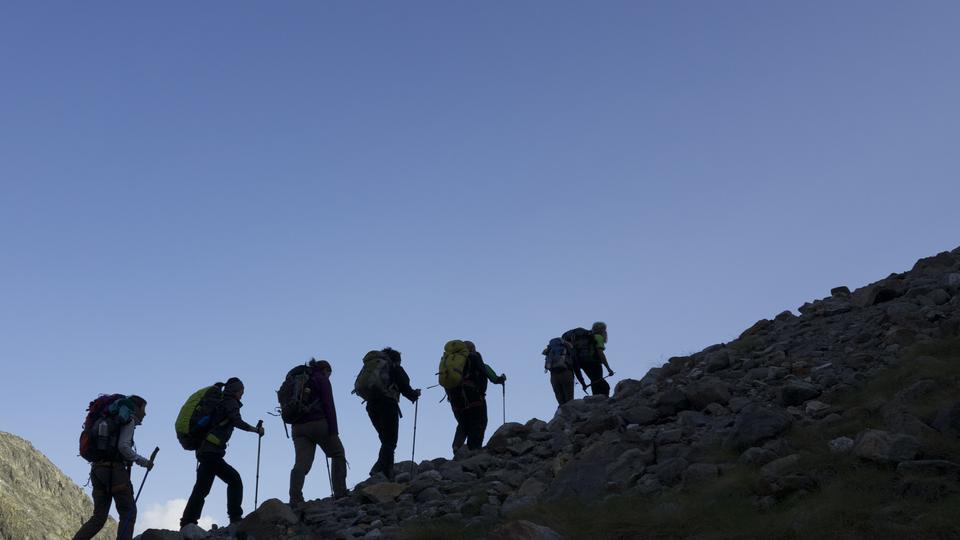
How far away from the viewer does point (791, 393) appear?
12.6 meters

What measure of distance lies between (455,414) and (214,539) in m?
5.76

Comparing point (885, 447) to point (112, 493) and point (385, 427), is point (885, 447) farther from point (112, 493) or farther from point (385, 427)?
point (112, 493)

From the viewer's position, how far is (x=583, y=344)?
68.0 ft

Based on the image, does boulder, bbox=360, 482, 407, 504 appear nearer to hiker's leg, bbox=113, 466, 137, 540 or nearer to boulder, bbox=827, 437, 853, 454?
hiker's leg, bbox=113, 466, 137, 540

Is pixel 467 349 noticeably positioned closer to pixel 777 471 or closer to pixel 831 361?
pixel 831 361

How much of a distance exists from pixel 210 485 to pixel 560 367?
913 cm

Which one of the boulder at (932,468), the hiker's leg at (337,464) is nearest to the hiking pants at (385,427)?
the hiker's leg at (337,464)

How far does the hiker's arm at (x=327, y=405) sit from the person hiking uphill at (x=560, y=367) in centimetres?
725

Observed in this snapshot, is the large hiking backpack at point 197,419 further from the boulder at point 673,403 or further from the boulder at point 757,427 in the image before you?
the boulder at point 757,427

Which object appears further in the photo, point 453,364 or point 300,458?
point 453,364

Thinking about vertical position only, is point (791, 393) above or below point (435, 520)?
above

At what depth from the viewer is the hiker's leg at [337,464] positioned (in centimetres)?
1422

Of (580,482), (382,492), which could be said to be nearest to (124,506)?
(382,492)


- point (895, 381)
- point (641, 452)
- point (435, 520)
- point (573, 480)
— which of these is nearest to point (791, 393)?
point (895, 381)
